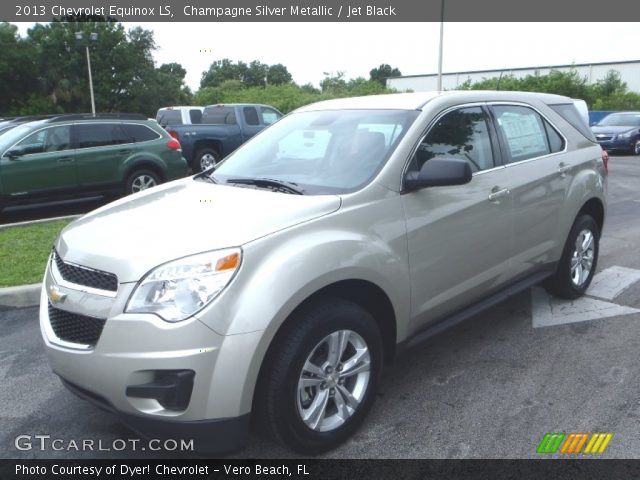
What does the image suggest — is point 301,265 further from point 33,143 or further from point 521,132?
point 33,143

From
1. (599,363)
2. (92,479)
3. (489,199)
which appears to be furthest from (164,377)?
(599,363)

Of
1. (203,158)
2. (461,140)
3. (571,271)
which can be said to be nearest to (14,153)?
(203,158)

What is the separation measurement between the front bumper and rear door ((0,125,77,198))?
720 centimetres

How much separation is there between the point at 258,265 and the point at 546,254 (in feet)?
9.23

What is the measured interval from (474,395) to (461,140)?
5.42 feet

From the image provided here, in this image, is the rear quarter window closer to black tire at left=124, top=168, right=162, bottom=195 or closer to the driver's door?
the driver's door

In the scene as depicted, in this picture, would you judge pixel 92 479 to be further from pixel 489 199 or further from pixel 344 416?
pixel 489 199

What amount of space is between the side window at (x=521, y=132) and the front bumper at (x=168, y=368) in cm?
261

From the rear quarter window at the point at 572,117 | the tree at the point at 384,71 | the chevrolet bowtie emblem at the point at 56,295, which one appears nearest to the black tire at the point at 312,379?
the chevrolet bowtie emblem at the point at 56,295

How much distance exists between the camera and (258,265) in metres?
2.59

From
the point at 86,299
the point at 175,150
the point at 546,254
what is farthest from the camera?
the point at 175,150

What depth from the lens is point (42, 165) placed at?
8.98 meters

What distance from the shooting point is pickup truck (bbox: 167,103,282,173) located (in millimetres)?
14523

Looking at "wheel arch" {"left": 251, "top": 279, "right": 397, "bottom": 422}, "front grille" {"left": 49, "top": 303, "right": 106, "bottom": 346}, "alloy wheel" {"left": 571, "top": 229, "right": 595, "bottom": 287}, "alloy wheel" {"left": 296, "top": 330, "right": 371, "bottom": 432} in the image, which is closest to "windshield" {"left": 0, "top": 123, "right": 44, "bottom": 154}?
"front grille" {"left": 49, "top": 303, "right": 106, "bottom": 346}
